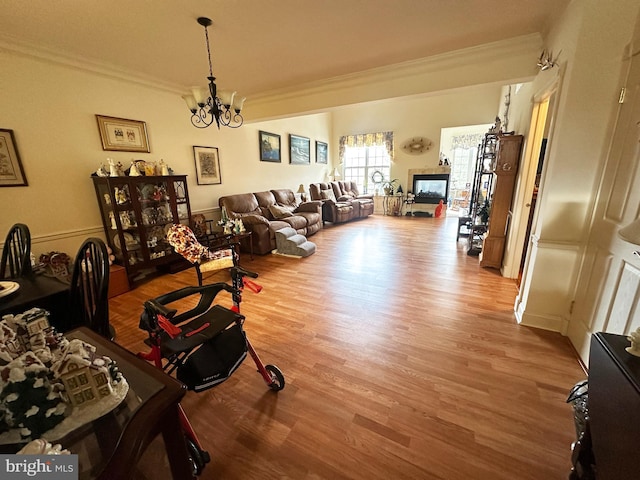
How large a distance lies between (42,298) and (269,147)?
192 inches

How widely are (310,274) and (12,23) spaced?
3.58 metres

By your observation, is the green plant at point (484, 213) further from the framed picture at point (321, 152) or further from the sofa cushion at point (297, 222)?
the framed picture at point (321, 152)

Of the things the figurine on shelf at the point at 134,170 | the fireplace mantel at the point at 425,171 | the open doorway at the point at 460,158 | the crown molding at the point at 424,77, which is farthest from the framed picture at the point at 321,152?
the figurine on shelf at the point at 134,170

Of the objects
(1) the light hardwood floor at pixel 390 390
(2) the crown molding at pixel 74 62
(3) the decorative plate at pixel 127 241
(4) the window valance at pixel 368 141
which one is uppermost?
(2) the crown molding at pixel 74 62

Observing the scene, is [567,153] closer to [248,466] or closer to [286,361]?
[286,361]

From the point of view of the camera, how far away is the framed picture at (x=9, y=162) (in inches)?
94.3

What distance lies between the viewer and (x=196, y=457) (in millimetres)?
1147

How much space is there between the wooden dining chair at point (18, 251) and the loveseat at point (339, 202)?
5.09 metres

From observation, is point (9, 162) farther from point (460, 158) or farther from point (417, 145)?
point (460, 158)

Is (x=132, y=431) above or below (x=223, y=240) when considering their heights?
above

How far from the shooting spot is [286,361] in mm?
1873

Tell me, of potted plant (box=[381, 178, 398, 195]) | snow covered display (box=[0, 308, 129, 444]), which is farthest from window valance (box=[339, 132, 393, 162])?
snow covered display (box=[0, 308, 129, 444])

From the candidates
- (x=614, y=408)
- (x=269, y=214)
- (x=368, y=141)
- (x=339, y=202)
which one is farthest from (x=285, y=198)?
(x=614, y=408)

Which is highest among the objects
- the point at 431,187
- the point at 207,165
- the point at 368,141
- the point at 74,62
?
the point at 74,62
